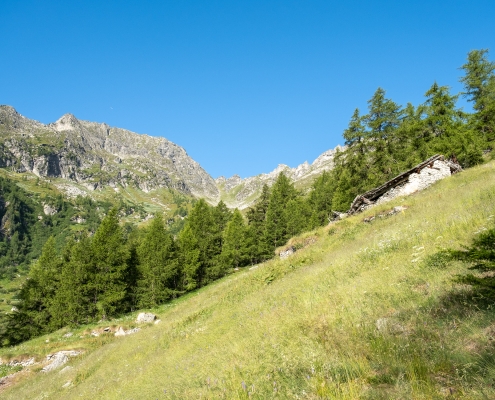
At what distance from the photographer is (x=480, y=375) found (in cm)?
328

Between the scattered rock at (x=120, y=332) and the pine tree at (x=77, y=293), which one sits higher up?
the pine tree at (x=77, y=293)

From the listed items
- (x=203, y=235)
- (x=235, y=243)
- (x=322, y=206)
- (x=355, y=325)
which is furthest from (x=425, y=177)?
(x=203, y=235)

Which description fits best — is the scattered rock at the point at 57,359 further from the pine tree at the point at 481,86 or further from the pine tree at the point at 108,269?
the pine tree at the point at 481,86

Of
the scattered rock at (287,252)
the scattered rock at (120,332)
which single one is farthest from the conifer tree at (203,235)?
the scattered rock at (287,252)

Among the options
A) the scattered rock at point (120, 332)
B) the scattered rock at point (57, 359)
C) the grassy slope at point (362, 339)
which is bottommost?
the scattered rock at point (57, 359)

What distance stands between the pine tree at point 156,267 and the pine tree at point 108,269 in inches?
131

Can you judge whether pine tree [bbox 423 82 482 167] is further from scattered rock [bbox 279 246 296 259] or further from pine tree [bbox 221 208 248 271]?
pine tree [bbox 221 208 248 271]

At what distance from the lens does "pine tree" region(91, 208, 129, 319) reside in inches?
1383

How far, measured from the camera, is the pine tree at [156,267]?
38.8m

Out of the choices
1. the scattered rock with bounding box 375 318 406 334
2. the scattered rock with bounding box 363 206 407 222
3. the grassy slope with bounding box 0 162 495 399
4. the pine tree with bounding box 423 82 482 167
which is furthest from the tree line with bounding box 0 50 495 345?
the scattered rock with bounding box 375 318 406 334

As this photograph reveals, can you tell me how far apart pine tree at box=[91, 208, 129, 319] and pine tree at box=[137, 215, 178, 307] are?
11.0 feet

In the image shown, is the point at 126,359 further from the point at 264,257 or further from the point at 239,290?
the point at 264,257

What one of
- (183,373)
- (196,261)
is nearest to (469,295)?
(183,373)

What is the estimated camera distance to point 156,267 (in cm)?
4000
